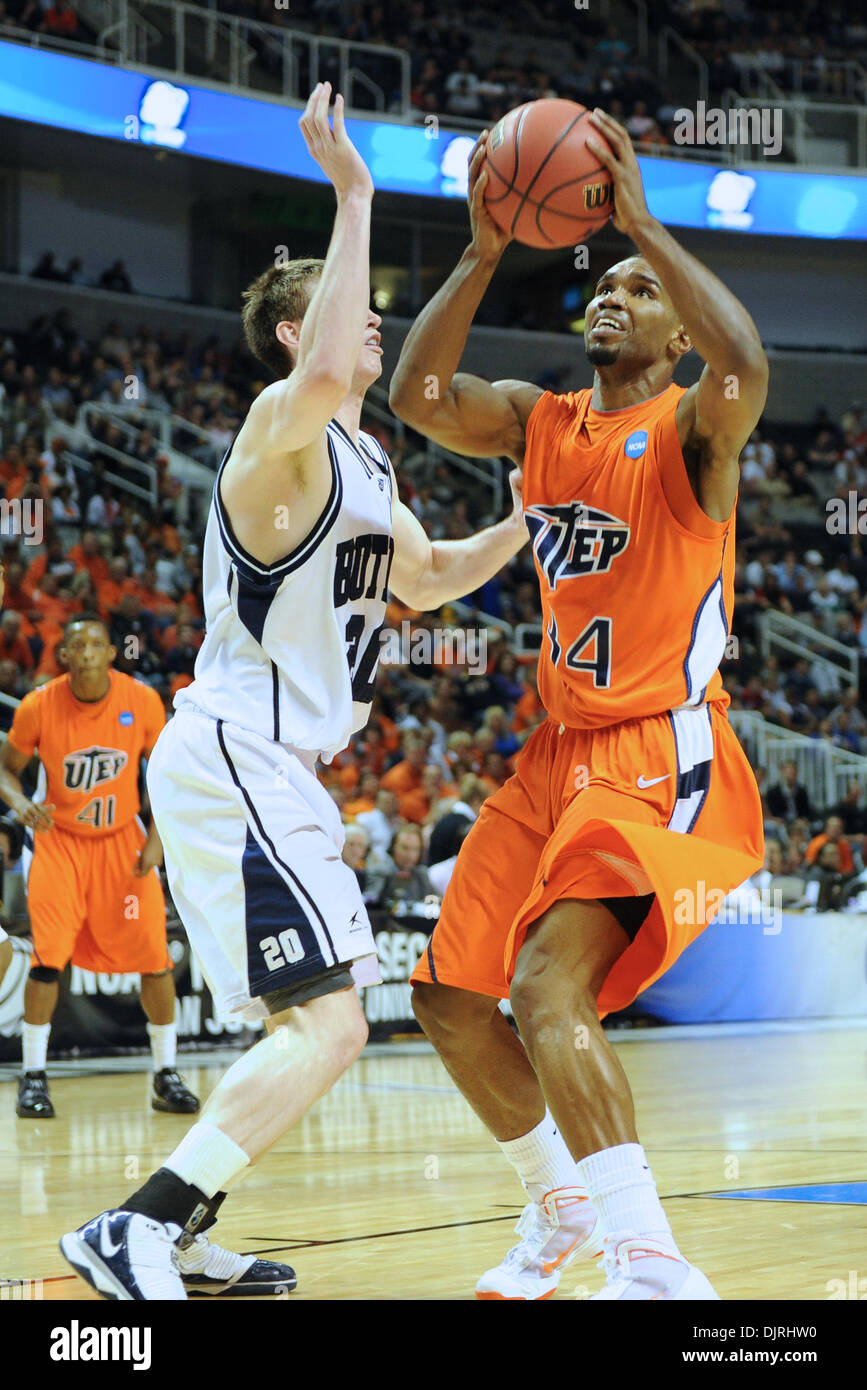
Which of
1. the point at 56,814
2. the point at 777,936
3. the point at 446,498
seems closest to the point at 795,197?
the point at 446,498

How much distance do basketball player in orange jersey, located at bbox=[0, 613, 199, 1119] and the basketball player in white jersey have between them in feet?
13.4

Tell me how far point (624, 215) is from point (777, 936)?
30.8 feet

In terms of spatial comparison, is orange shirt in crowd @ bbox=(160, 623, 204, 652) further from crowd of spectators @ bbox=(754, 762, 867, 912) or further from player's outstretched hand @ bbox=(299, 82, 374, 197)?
player's outstretched hand @ bbox=(299, 82, 374, 197)

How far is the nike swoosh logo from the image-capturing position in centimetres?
A: 309

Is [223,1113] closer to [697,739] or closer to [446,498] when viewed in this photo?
[697,739]

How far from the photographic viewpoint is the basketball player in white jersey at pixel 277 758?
10.7 feet

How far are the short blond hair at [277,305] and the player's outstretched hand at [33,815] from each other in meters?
4.15

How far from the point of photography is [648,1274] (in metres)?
3.11

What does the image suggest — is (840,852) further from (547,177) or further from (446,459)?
(547,177)

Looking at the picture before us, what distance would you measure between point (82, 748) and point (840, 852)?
28.7ft

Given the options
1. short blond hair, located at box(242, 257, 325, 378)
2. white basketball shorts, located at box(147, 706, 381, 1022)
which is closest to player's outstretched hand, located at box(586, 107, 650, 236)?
short blond hair, located at box(242, 257, 325, 378)

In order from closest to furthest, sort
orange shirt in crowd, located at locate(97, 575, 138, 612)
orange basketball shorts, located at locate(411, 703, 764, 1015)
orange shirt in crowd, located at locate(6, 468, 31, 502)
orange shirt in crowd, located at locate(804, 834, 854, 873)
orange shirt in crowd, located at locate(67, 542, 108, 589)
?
orange basketball shorts, located at locate(411, 703, 764, 1015), orange shirt in crowd, located at locate(97, 575, 138, 612), orange shirt in crowd, located at locate(804, 834, 854, 873), orange shirt in crowd, located at locate(67, 542, 108, 589), orange shirt in crowd, located at locate(6, 468, 31, 502)

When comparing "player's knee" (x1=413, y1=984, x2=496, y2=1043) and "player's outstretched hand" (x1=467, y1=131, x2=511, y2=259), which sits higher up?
"player's outstretched hand" (x1=467, y1=131, x2=511, y2=259)

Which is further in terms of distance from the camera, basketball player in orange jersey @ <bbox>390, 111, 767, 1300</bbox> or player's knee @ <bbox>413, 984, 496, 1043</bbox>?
player's knee @ <bbox>413, 984, 496, 1043</bbox>
